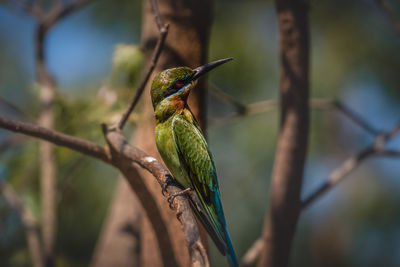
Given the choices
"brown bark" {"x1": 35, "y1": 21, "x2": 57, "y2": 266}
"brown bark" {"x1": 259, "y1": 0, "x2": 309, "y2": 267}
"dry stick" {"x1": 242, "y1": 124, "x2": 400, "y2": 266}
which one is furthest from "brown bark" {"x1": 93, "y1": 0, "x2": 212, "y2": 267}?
"brown bark" {"x1": 35, "y1": 21, "x2": 57, "y2": 266}

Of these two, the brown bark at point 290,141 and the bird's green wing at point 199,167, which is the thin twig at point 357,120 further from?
the bird's green wing at point 199,167

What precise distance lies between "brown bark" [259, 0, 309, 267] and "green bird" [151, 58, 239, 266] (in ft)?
2.25

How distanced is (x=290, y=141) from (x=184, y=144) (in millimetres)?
817

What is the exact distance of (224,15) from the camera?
683cm

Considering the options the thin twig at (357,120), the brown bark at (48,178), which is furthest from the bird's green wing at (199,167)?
the brown bark at (48,178)

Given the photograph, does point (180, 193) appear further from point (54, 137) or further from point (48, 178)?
point (48, 178)

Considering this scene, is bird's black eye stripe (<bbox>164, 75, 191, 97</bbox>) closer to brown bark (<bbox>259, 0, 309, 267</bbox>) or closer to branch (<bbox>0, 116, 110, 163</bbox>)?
branch (<bbox>0, 116, 110, 163</bbox>)

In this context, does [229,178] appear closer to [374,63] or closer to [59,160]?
[59,160]

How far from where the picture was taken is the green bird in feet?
6.48

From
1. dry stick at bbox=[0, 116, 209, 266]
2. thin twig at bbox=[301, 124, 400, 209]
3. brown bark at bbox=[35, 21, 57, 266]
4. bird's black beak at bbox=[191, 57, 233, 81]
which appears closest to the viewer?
dry stick at bbox=[0, 116, 209, 266]

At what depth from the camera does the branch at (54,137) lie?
1811mm

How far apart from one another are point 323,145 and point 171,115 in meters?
6.67

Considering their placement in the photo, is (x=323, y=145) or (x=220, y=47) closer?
(x=220, y=47)

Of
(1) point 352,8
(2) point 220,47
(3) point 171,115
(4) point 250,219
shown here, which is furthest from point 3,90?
(1) point 352,8
